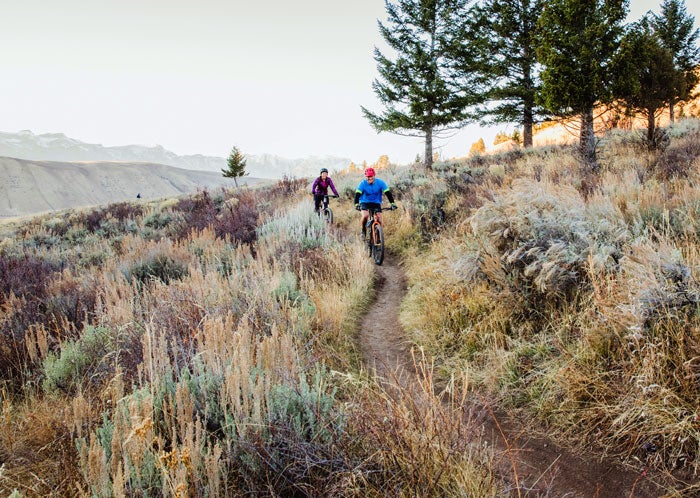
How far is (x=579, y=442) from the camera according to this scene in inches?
112

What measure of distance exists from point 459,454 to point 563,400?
1.60 meters

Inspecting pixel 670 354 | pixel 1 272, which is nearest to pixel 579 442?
pixel 670 354

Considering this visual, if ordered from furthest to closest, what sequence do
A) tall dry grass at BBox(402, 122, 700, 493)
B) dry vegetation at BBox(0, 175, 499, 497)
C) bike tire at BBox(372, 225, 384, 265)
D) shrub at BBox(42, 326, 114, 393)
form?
bike tire at BBox(372, 225, 384, 265), shrub at BBox(42, 326, 114, 393), tall dry grass at BBox(402, 122, 700, 493), dry vegetation at BBox(0, 175, 499, 497)

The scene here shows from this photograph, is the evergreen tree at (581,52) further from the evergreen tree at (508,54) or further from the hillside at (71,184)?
the hillside at (71,184)

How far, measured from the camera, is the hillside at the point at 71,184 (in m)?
127

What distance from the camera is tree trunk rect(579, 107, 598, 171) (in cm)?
1069

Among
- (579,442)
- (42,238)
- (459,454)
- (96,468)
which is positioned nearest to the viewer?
(96,468)

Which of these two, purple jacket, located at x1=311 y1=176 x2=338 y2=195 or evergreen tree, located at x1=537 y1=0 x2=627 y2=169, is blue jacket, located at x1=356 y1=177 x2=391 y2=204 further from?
evergreen tree, located at x1=537 y1=0 x2=627 y2=169

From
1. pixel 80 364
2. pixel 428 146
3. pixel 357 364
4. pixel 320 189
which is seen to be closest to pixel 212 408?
pixel 80 364

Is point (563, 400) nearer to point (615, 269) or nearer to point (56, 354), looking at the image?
point (615, 269)

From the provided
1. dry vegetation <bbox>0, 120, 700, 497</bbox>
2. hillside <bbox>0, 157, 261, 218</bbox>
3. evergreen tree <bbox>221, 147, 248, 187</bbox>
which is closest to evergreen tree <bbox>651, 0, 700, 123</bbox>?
dry vegetation <bbox>0, 120, 700, 497</bbox>

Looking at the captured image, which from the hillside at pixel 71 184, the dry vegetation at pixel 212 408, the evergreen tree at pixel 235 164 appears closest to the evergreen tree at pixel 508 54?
the dry vegetation at pixel 212 408

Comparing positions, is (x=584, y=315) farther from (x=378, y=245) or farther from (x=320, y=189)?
(x=320, y=189)

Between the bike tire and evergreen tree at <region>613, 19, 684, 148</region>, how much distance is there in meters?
8.94
